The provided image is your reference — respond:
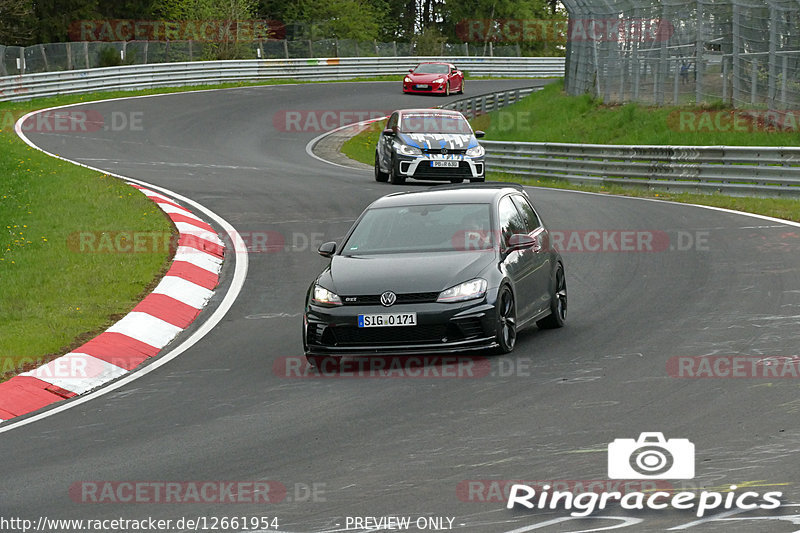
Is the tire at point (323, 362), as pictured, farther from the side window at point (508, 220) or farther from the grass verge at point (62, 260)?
the grass verge at point (62, 260)

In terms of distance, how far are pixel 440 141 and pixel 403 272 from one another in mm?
14931

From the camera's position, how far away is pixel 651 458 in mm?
6492

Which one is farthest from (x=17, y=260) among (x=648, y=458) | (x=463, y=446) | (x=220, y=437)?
(x=648, y=458)

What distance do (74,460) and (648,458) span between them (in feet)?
10.8

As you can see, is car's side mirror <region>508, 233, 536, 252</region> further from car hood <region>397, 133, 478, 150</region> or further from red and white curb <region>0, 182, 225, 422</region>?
car hood <region>397, 133, 478, 150</region>

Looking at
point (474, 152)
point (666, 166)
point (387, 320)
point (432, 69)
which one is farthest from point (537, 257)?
point (432, 69)

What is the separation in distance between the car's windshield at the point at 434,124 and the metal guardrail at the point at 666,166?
10.8ft

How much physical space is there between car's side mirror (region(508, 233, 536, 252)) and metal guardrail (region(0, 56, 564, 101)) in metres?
36.8

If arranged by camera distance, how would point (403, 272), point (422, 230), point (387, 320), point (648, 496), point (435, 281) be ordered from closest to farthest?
point (648, 496) → point (387, 320) → point (435, 281) → point (403, 272) → point (422, 230)

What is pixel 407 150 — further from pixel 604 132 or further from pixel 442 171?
pixel 604 132

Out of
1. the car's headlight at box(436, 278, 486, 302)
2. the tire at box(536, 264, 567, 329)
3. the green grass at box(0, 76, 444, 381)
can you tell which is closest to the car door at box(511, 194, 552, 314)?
the tire at box(536, 264, 567, 329)

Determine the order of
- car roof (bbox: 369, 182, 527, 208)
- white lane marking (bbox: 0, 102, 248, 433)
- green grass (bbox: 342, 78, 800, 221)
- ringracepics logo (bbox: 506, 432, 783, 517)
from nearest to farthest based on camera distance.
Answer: ringracepics logo (bbox: 506, 432, 783, 517)
white lane marking (bbox: 0, 102, 248, 433)
car roof (bbox: 369, 182, 527, 208)
green grass (bbox: 342, 78, 800, 221)

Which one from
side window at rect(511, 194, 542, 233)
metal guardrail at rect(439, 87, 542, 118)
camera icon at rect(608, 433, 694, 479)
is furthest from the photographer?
metal guardrail at rect(439, 87, 542, 118)

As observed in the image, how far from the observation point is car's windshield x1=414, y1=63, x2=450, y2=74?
53688 mm
